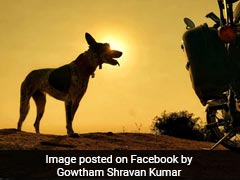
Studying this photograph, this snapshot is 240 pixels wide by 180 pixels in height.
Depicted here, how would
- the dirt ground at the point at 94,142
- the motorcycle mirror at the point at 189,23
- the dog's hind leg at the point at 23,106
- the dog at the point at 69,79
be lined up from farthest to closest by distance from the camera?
the dog's hind leg at the point at 23,106, the dog at the point at 69,79, the dirt ground at the point at 94,142, the motorcycle mirror at the point at 189,23

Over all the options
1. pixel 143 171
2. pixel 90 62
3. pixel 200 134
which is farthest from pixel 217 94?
pixel 200 134

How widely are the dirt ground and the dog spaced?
1.47 m

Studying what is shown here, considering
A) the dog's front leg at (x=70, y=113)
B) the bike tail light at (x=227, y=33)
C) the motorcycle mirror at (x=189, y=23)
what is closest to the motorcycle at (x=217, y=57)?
the bike tail light at (x=227, y=33)

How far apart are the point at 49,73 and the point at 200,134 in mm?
5711

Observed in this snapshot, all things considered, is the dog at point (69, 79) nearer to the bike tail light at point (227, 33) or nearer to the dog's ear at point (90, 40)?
the dog's ear at point (90, 40)

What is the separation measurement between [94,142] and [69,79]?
3.34 meters

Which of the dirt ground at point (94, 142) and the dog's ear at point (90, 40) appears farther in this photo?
the dog's ear at point (90, 40)

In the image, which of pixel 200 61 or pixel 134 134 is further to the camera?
pixel 134 134

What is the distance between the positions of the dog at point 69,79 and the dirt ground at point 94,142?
1471mm

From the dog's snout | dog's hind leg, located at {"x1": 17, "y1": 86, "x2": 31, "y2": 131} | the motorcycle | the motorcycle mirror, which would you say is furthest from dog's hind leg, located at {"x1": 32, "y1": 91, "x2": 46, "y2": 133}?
the motorcycle

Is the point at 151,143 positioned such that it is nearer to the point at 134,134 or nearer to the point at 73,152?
the point at 134,134

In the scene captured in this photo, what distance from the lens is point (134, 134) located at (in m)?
13.4

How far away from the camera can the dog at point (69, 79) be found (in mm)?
13914

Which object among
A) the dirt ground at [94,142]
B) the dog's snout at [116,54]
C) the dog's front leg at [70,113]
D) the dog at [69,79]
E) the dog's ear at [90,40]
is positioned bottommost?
the dirt ground at [94,142]
